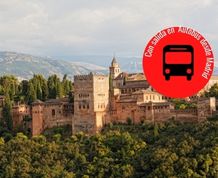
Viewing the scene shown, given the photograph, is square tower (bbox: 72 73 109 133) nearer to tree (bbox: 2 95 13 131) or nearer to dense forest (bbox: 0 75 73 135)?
dense forest (bbox: 0 75 73 135)

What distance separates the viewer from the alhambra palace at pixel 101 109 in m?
32.8

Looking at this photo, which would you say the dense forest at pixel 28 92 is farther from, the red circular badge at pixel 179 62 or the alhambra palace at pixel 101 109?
the red circular badge at pixel 179 62

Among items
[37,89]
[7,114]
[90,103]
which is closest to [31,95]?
[37,89]

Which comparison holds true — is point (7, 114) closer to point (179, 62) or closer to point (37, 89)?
point (37, 89)

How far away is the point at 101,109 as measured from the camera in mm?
34781

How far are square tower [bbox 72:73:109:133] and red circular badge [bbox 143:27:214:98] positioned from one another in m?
25.7

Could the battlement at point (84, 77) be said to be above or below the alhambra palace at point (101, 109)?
above

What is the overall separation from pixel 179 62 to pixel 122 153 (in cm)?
2365

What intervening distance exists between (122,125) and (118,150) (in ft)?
9.74

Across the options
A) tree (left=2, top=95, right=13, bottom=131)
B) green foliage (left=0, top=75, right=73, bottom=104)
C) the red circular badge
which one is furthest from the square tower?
the red circular badge

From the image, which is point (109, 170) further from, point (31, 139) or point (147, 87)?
point (147, 87)

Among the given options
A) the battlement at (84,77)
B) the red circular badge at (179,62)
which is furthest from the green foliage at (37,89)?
the red circular badge at (179,62)

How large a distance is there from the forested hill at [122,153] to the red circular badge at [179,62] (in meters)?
18.6

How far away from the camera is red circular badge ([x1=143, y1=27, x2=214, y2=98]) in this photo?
827 cm
